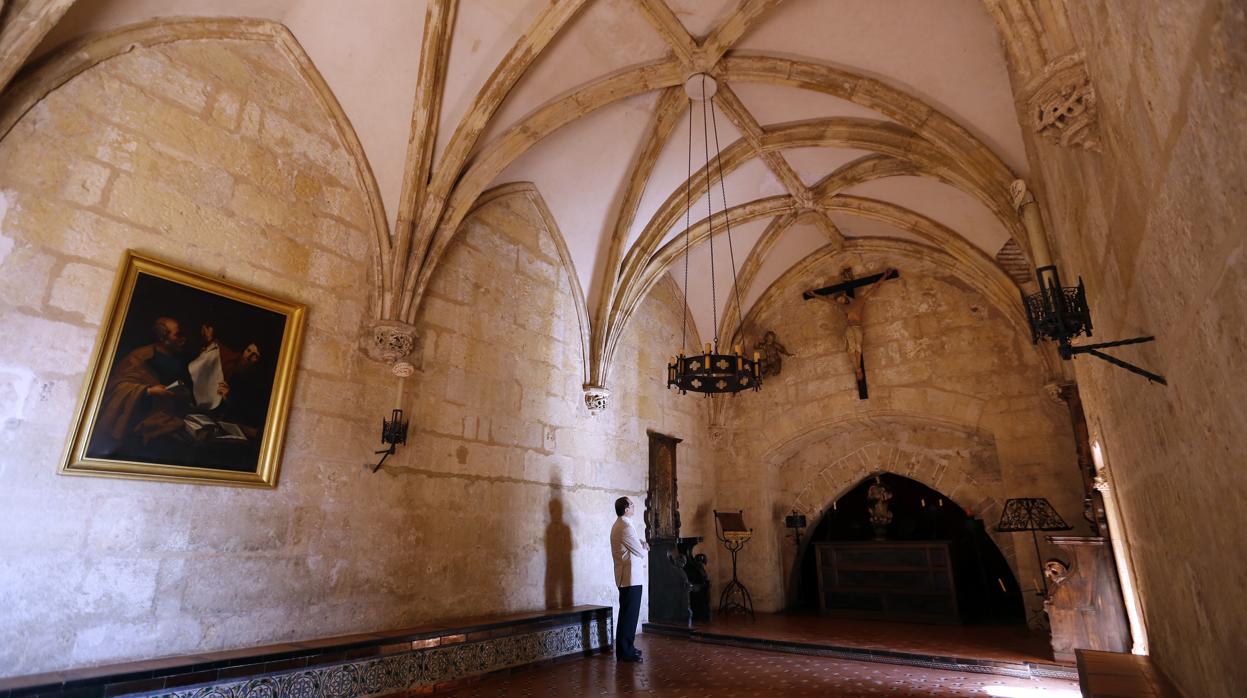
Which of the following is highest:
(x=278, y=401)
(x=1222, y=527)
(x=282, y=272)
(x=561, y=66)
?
(x=561, y=66)

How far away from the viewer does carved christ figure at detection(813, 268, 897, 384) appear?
8.98 meters

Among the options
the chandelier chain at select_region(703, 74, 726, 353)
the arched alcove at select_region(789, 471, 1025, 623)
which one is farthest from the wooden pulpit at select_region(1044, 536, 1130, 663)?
the chandelier chain at select_region(703, 74, 726, 353)

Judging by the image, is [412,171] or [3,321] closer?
[3,321]

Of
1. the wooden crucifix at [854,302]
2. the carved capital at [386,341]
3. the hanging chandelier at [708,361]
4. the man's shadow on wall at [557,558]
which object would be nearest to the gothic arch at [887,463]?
the wooden crucifix at [854,302]

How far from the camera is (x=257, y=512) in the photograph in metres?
4.21

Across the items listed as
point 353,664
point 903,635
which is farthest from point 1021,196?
point 353,664

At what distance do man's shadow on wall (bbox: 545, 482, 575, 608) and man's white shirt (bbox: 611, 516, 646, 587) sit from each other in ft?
2.80

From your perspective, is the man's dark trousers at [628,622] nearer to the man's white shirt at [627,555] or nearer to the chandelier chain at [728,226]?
the man's white shirt at [627,555]

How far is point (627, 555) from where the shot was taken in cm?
583

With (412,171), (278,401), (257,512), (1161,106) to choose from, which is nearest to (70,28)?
(412,171)

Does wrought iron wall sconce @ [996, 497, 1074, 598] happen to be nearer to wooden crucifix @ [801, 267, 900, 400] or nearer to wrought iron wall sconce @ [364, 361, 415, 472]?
wooden crucifix @ [801, 267, 900, 400]

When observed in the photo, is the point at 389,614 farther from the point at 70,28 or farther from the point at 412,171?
the point at 70,28

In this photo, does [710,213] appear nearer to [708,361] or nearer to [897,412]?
[708,361]

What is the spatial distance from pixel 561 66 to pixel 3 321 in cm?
444
